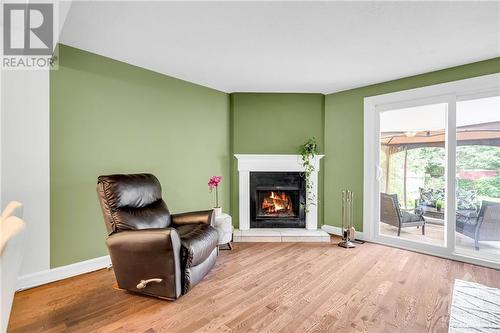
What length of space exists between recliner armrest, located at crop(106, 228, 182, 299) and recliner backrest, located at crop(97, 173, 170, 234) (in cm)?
18

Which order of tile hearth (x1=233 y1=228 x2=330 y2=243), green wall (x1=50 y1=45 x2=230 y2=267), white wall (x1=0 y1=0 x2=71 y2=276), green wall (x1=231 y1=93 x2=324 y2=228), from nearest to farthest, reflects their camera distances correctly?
white wall (x1=0 y1=0 x2=71 y2=276) < green wall (x1=50 y1=45 x2=230 y2=267) < tile hearth (x1=233 y1=228 x2=330 y2=243) < green wall (x1=231 y1=93 x2=324 y2=228)

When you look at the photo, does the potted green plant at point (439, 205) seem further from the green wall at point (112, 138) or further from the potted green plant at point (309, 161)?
the green wall at point (112, 138)

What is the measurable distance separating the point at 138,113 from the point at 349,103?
10.3ft

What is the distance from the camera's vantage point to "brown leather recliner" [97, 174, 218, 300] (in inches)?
78.4

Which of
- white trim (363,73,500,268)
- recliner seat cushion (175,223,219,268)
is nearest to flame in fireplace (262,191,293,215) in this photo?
white trim (363,73,500,268)

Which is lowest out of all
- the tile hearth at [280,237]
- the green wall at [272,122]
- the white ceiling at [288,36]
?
the tile hearth at [280,237]

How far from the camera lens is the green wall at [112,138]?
Result: 8.11 ft

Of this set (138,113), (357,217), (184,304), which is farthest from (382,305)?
(138,113)

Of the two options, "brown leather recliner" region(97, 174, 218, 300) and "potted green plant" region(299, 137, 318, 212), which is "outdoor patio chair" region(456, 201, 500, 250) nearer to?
"potted green plant" region(299, 137, 318, 212)

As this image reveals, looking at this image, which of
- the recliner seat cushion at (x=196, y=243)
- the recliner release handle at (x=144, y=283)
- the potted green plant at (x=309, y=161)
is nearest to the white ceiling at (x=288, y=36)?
the potted green plant at (x=309, y=161)

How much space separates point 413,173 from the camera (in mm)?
3412

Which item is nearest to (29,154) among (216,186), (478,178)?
(216,186)

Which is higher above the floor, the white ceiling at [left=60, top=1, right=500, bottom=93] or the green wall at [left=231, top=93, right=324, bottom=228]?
the white ceiling at [left=60, top=1, right=500, bottom=93]

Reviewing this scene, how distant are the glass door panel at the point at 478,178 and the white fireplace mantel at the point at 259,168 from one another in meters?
1.83
